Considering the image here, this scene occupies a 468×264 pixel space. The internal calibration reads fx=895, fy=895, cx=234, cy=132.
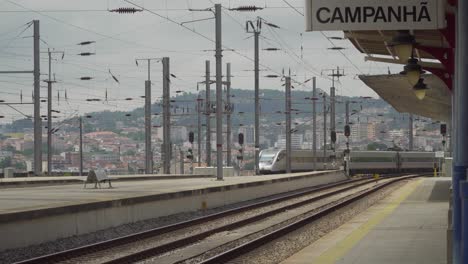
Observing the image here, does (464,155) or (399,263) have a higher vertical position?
(464,155)

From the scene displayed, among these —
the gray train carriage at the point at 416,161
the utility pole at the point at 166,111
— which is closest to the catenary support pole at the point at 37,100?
the utility pole at the point at 166,111

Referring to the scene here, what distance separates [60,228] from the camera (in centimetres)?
1850

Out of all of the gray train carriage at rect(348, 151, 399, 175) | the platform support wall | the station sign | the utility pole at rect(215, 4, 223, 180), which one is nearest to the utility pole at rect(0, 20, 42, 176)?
the utility pole at rect(215, 4, 223, 180)

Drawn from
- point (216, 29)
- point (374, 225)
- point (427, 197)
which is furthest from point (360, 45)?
point (216, 29)

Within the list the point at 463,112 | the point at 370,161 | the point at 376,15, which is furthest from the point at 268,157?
the point at 463,112

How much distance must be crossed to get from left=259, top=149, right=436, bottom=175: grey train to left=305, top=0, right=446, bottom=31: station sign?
62.6 meters

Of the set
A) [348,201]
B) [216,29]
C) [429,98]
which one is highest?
[216,29]

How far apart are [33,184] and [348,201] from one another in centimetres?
1294

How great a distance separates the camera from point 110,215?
2139cm

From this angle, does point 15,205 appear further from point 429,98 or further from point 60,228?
point 429,98

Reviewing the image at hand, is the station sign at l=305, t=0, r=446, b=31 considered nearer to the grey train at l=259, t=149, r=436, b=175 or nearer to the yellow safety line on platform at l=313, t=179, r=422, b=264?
the yellow safety line on platform at l=313, t=179, r=422, b=264

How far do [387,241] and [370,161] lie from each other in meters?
72.9

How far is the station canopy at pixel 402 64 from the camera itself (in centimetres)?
1883

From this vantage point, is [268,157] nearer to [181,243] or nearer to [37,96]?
[37,96]
